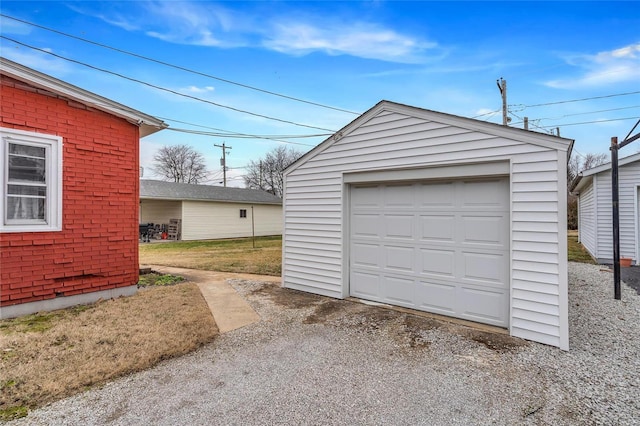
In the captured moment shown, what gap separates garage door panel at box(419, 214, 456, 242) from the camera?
4570 mm

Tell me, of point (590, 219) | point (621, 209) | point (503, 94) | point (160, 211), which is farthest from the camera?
point (160, 211)

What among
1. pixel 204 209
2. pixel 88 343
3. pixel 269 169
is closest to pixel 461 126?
pixel 88 343

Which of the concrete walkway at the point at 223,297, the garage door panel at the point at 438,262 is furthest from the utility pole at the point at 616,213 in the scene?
the concrete walkway at the point at 223,297

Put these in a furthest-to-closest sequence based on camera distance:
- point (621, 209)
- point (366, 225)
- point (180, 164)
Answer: point (180, 164) < point (621, 209) < point (366, 225)

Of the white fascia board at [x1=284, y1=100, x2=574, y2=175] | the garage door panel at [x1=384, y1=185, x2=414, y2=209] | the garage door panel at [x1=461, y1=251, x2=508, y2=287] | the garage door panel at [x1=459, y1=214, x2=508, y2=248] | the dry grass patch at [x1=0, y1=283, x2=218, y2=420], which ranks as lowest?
the dry grass patch at [x1=0, y1=283, x2=218, y2=420]

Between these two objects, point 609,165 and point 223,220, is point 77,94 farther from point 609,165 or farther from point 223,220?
point 223,220

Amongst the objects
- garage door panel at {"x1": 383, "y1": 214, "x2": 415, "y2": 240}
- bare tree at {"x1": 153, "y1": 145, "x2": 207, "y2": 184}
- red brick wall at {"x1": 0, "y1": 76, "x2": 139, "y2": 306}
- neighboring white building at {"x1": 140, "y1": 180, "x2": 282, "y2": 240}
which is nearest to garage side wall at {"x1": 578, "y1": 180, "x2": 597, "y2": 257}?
garage door panel at {"x1": 383, "y1": 214, "x2": 415, "y2": 240}

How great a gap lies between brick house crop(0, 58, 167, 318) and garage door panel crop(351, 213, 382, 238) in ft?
13.7

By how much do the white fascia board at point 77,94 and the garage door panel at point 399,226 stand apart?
15.8 feet

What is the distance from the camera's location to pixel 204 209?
1917cm

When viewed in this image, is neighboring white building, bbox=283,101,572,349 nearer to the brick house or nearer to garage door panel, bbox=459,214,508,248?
garage door panel, bbox=459,214,508,248

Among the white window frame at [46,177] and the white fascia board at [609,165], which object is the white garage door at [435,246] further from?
the white fascia board at [609,165]

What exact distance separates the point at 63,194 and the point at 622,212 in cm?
1357

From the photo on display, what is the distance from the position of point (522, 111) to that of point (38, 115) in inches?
760
